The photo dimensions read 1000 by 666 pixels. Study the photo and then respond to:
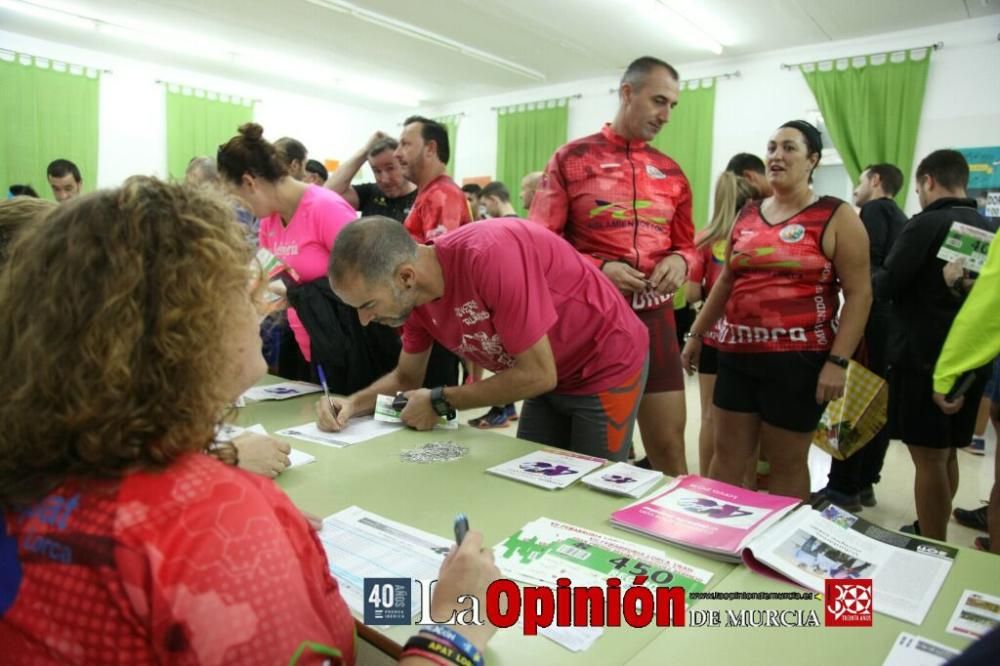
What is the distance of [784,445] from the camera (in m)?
2.01

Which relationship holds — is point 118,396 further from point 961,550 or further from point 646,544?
point 961,550

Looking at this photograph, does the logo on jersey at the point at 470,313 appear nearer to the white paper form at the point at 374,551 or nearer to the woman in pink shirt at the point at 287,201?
the white paper form at the point at 374,551

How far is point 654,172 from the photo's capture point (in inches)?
89.4

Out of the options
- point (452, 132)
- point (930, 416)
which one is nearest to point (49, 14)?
point (452, 132)

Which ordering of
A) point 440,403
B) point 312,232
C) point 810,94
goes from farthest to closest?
point 810,94 < point 312,232 < point 440,403

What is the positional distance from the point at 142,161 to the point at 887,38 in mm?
7478

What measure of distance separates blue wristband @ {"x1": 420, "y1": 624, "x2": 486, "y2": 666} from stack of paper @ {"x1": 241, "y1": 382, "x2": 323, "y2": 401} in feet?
4.72

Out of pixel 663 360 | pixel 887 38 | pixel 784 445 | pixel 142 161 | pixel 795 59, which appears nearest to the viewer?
pixel 784 445

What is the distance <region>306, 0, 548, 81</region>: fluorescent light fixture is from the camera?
5156 millimetres

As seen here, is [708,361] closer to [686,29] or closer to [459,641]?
[459,641]

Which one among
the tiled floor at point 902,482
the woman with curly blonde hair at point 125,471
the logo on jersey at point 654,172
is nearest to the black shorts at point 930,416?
the tiled floor at point 902,482

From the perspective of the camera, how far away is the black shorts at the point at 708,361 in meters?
2.93

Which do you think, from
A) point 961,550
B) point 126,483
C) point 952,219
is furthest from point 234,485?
point 952,219

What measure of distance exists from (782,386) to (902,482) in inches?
68.2
